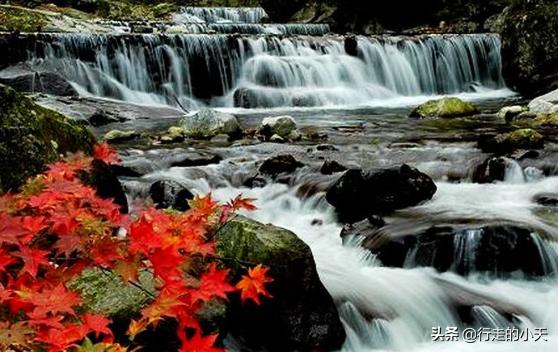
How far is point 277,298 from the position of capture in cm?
372

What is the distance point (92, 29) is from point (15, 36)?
21.1 feet

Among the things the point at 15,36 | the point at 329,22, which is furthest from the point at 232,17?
the point at 15,36

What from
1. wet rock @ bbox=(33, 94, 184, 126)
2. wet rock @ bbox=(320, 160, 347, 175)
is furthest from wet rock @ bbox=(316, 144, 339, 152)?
wet rock @ bbox=(33, 94, 184, 126)

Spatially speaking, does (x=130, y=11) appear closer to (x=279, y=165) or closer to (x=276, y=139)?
(x=276, y=139)

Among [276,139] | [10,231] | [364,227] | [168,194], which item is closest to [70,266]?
[10,231]

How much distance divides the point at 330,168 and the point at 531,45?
11.4 metres

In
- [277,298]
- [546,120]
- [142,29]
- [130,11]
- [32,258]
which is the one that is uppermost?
[130,11]

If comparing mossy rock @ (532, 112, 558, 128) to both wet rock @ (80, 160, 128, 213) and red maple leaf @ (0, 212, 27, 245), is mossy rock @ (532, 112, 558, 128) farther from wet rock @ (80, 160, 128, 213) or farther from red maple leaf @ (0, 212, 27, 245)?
red maple leaf @ (0, 212, 27, 245)

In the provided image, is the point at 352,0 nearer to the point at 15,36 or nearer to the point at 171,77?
the point at 171,77

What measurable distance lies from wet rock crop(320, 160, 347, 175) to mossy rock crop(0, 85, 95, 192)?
3.81 metres

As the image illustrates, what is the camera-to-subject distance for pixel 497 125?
11.3m

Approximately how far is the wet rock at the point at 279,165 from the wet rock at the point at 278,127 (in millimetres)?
2460

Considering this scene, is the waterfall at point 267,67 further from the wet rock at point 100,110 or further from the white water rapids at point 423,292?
the white water rapids at point 423,292

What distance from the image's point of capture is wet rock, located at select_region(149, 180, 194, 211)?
6469 millimetres
